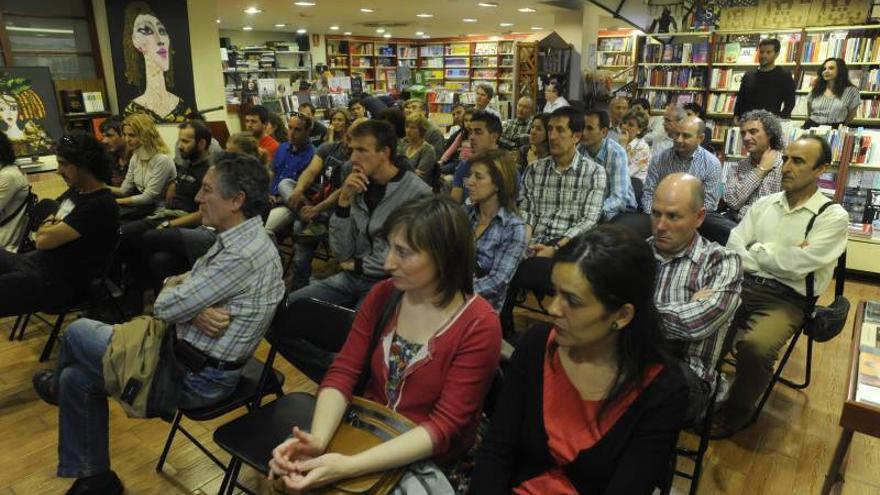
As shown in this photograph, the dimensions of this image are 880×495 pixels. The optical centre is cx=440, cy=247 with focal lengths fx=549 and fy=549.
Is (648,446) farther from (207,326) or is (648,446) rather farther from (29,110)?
(29,110)

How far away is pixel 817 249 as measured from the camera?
8.23 ft

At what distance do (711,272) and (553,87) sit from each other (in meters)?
5.84

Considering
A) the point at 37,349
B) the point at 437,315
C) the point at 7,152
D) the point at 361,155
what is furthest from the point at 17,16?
the point at 437,315

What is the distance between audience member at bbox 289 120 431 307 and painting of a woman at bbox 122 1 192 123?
4610mm

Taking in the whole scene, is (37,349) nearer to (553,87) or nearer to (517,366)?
(517,366)

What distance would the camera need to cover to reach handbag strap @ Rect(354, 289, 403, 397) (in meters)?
1.61

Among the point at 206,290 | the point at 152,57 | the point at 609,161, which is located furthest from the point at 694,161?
the point at 152,57

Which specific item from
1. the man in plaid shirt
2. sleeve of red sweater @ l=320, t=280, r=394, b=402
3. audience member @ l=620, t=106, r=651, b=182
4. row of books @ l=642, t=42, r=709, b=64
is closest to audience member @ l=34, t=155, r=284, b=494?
sleeve of red sweater @ l=320, t=280, r=394, b=402

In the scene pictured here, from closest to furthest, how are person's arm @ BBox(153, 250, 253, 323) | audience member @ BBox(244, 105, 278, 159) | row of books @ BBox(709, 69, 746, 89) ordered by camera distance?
person's arm @ BBox(153, 250, 253, 323), audience member @ BBox(244, 105, 278, 159), row of books @ BBox(709, 69, 746, 89)

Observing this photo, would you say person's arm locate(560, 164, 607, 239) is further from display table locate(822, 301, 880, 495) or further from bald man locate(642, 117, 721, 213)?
display table locate(822, 301, 880, 495)

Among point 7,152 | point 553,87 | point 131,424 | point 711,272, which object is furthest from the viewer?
point 553,87

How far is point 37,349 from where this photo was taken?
3.29 metres

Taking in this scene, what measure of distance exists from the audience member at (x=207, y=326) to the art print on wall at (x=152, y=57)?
517 cm

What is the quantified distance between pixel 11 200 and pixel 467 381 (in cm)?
327
